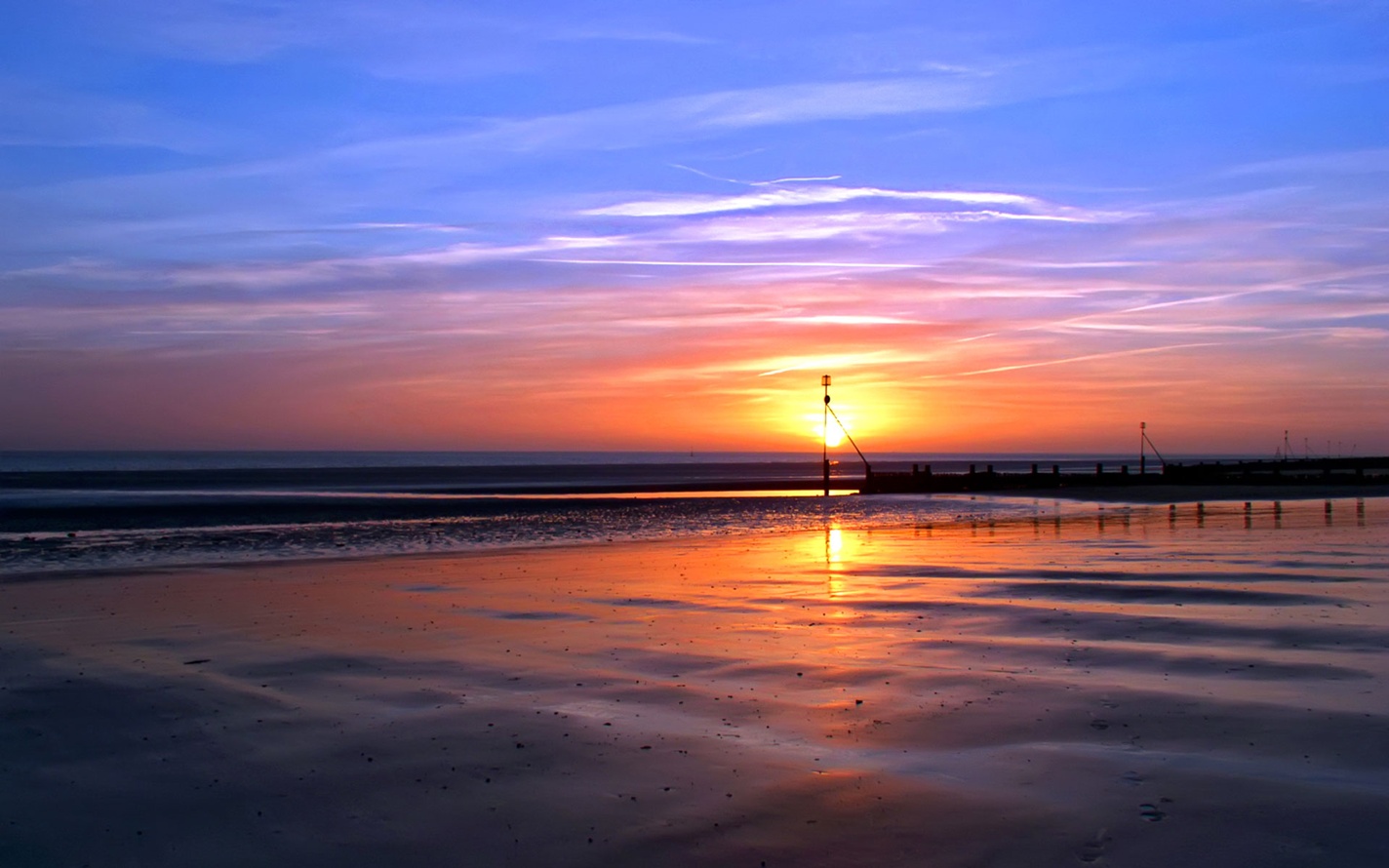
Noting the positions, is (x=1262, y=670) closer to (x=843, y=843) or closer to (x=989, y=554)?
(x=843, y=843)

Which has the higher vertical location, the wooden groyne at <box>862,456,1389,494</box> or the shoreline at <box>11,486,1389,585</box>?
the wooden groyne at <box>862,456,1389,494</box>

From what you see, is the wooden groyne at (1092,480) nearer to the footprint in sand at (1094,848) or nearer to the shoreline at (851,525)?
the shoreline at (851,525)

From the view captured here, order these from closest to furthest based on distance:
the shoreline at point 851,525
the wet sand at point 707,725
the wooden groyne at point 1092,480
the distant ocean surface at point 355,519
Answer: the wet sand at point 707,725
the shoreline at point 851,525
the distant ocean surface at point 355,519
the wooden groyne at point 1092,480

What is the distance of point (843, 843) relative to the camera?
6422 millimetres

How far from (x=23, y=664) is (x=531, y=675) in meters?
5.94

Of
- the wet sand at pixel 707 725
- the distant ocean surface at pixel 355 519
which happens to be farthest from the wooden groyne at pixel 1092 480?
the wet sand at pixel 707 725

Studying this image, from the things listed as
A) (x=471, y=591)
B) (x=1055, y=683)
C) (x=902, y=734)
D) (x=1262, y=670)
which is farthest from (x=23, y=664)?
(x=1262, y=670)

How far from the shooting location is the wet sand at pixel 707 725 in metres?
6.56

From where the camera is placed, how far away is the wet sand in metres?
6.56

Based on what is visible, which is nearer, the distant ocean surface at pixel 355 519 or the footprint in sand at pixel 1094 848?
the footprint in sand at pixel 1094 848

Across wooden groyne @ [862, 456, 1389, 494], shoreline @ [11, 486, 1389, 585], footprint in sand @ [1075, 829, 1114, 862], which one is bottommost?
footprint in sand @ [1075, 829, 1114, 862]

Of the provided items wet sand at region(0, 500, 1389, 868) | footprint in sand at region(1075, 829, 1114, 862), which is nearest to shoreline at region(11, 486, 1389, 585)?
wet sand at region(0, 500, 1389, 868)

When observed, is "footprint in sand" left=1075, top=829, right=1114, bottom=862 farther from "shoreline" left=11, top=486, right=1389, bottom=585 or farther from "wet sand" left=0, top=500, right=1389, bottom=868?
"shoreline" left=11, top=486, right=1389, bottom=585

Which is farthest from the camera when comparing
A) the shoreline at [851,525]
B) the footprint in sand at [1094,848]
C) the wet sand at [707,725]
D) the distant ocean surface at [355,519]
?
the distant ocean surface at [355,519]
